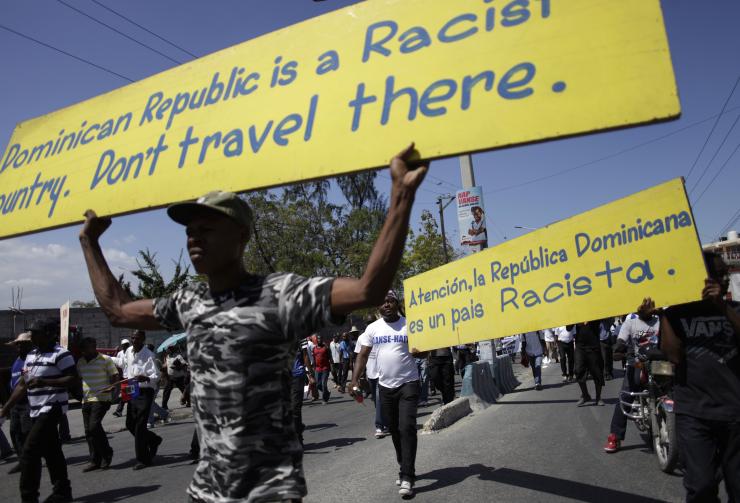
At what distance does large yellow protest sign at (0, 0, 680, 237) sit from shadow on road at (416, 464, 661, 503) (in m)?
4.11

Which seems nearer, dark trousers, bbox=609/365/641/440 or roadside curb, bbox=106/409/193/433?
dark trousers, bbox=609/365/641/440

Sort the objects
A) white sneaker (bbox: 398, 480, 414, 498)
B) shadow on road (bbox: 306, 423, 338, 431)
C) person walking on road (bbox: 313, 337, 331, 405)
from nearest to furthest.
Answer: white sneaker (bbox: 398, 480, 414, 498), shadow on road (bbox: 306, 423, 338, 431), person walking on road (bbox: 313, 337, 331, 405)

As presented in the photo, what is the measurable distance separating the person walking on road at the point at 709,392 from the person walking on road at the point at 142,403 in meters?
7.15

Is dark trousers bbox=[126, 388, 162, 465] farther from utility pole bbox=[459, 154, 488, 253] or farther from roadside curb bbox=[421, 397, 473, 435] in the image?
utility pole bbox=[459, 154, 488, 253]

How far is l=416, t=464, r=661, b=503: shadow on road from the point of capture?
4.97 metres

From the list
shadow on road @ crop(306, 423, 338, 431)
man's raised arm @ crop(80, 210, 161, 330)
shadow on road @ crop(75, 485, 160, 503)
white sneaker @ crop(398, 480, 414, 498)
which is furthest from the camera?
shadow on road @ crop(306, 423, 338, 431)

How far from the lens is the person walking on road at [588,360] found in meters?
10.4

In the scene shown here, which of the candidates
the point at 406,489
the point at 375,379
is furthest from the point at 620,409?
Answer: the point at 375,379

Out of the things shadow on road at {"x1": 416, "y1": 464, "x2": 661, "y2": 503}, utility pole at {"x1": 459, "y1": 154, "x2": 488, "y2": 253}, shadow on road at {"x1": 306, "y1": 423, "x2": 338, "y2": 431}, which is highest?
utility pole at {"x1": 459, "y1": 154, "x2": 488, "y2": 253}

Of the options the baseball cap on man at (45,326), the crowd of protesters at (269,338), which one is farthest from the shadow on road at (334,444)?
the crowd of protesters at (269,338)

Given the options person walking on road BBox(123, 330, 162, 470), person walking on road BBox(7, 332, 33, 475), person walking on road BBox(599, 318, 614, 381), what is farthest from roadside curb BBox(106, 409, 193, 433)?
person walking on road BBox(599, 318, 614, 381)

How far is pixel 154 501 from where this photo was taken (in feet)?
20.2

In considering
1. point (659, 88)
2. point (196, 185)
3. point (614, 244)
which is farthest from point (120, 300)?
point (614, 244)

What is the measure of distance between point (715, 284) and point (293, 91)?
278 cm
